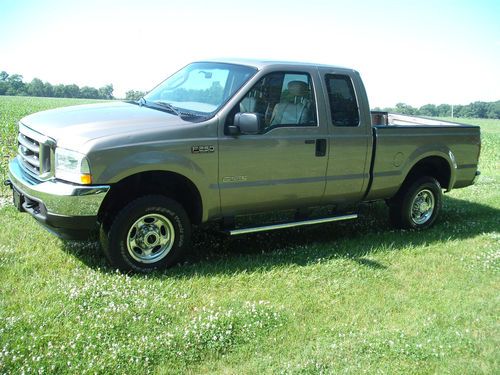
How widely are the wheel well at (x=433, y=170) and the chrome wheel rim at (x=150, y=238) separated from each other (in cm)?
368

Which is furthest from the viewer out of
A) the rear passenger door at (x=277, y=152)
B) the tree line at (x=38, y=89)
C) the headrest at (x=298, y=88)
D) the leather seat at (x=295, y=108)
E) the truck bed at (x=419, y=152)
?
the tree line at (x=38, y=89)

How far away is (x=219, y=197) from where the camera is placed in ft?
17.4

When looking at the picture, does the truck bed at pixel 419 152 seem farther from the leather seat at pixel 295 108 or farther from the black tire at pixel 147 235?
the black tire at pixel 147 235

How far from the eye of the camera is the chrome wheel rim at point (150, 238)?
4.95m

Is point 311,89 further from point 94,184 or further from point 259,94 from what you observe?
point 94,184

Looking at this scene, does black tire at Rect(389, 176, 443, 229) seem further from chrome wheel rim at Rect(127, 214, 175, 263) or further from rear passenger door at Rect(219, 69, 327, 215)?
chrome wheel rim at Rect(127, 214, 175, 263)

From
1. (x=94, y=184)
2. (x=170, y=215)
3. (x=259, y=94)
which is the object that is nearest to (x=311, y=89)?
(x=259, y=94)

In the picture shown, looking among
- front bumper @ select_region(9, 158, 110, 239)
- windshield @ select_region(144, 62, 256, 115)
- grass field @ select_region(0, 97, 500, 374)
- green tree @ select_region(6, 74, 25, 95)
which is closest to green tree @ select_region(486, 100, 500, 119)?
green tree @ select_region(6, 74, 25, 95)

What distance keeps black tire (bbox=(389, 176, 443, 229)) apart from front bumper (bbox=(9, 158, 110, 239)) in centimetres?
425

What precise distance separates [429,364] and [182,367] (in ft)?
6.05

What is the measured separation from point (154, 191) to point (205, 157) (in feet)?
2.06

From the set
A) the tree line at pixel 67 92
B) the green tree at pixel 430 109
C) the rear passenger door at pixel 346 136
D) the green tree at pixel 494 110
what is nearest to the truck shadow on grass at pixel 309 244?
the rear passenger door at pixel 346 136

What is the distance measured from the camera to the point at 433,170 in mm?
7543

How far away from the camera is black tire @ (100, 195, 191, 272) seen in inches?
189
